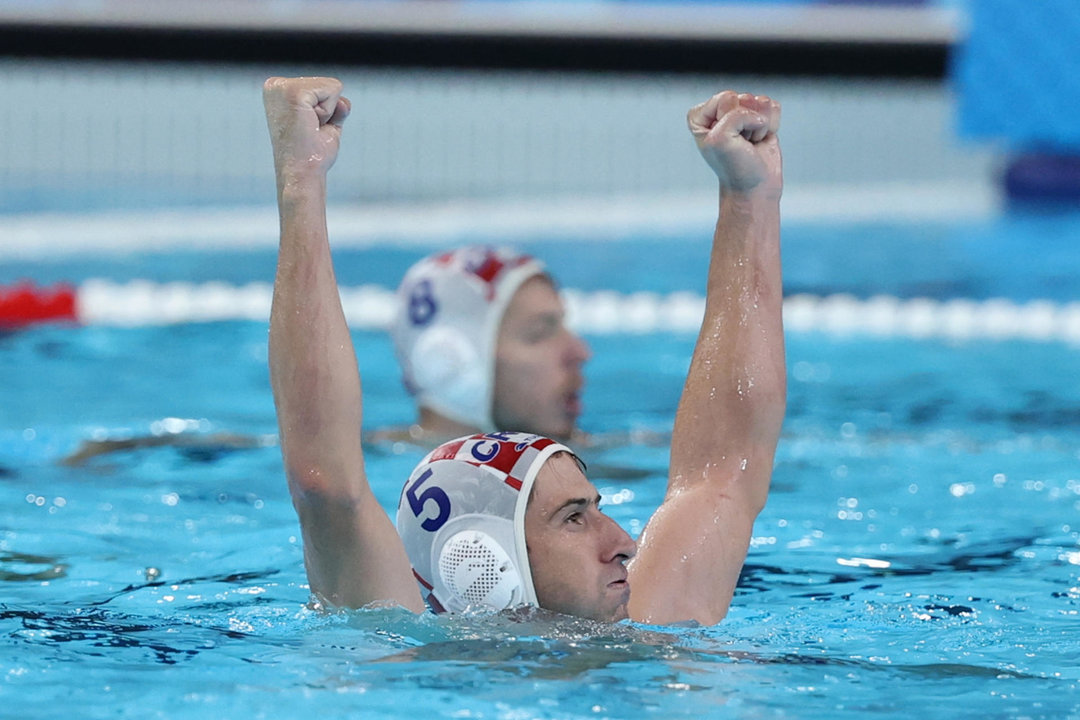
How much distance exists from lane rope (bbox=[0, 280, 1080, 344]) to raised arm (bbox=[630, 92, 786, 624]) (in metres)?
4.37

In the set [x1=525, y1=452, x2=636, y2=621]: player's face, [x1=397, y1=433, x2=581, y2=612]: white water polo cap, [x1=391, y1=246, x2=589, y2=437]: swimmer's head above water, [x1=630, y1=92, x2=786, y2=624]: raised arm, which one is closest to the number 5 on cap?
[x1=397, y1=433, x2=581, y2=612]: white water polo cap

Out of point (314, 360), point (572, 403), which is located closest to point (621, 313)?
point (572, 403)

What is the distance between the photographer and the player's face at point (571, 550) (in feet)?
8.08

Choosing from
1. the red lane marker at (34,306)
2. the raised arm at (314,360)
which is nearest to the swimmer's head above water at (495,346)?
the raised arm at (314,360)

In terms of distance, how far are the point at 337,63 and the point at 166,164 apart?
1.48 m

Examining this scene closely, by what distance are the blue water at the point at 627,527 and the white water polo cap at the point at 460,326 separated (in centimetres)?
31

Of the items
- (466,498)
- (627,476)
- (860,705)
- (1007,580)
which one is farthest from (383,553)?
(627,476)

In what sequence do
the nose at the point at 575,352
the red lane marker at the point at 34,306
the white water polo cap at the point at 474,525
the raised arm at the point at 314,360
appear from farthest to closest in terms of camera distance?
the red lane marker at the point at 34,306 < the nose at the point at 575,352 < the white water polo cap at the point at 474,525 < the raised arm at the point at 314,360

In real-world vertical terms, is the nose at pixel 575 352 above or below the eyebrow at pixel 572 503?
above

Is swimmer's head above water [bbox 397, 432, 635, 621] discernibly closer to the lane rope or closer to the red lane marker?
the lane rope

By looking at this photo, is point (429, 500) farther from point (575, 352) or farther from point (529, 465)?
point (575, 352)

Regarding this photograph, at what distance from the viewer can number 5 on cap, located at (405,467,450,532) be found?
249 cm

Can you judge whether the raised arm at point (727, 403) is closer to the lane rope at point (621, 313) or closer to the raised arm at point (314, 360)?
the raised arm at point (314, 360)

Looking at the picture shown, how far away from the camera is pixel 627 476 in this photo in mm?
4289
